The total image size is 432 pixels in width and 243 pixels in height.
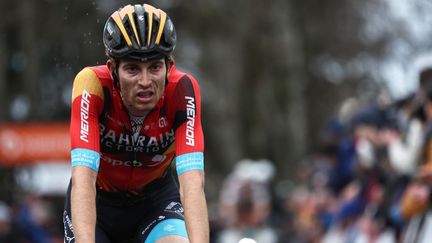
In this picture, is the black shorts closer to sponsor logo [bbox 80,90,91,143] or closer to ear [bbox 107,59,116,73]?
sponsor logo [bbox 80,90,91,143]

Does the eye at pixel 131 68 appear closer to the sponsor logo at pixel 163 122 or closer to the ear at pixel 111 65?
the ear at pixel 111 65

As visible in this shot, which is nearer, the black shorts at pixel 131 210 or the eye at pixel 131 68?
the eye at pixel 131 68

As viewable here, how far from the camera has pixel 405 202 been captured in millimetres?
10477

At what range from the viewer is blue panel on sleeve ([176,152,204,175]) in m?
7.21

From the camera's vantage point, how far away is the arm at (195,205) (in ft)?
22.6

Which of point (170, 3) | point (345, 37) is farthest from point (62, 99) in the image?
point (345, 37)

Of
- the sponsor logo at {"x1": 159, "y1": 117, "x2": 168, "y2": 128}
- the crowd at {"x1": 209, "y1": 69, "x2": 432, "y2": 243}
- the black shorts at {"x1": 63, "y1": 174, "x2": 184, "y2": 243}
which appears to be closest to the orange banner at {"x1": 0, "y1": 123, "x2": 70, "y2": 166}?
the crowd at {"x1": 209, "y1": 69, "x2": 432, "y2": 243}

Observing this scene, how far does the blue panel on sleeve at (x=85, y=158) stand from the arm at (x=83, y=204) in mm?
31

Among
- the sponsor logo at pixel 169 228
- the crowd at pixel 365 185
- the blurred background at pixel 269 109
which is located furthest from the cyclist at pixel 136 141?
the blurred background at pixel 269 109

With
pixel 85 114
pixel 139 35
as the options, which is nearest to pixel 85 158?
pixel 85 114

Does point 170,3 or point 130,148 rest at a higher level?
point 170,3

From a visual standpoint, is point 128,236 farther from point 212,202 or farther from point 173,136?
point 212,202

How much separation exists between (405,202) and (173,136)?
3496 millimetres

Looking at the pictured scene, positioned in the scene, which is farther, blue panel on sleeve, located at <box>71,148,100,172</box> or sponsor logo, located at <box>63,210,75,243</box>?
sponsor logo, located at <box>63,210,75,243</box>
